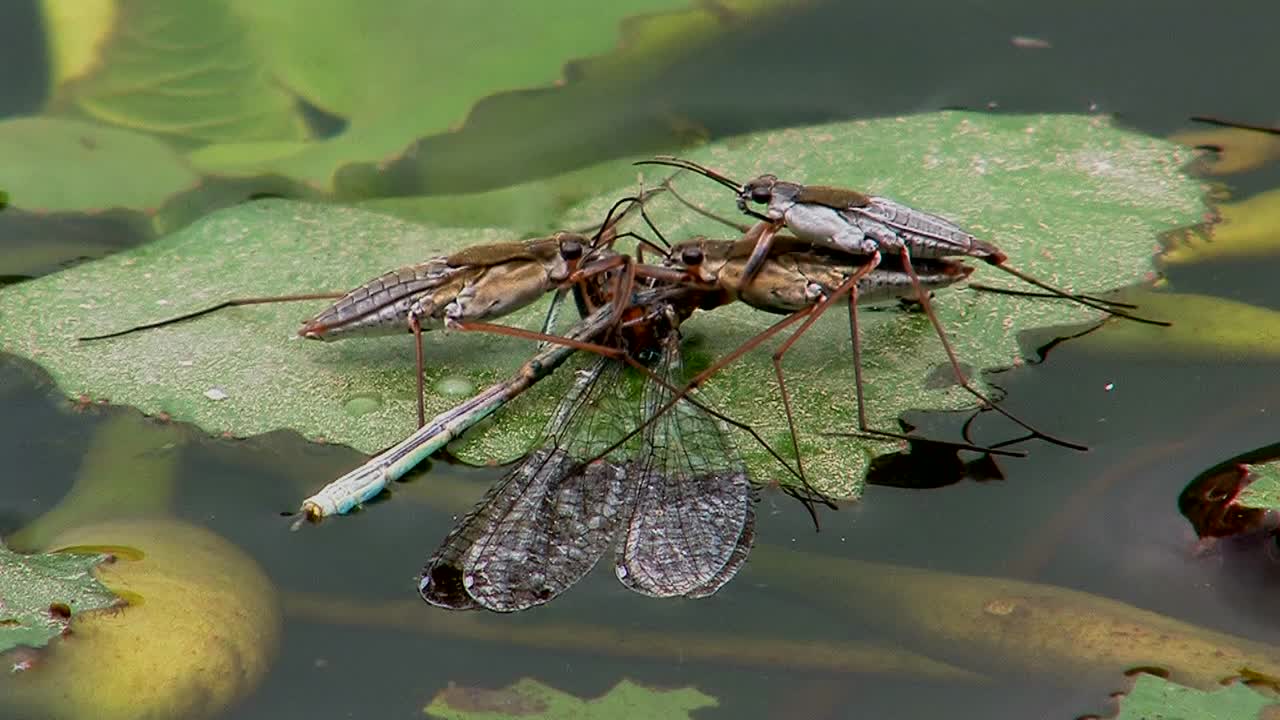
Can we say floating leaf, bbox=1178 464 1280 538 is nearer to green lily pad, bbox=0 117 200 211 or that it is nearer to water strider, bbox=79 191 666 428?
water strider, bbox=79 191 666 428

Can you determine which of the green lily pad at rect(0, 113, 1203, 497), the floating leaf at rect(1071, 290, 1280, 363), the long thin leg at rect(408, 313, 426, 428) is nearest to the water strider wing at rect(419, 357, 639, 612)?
the green lily pad at rect(0, 113, 1203, 497)

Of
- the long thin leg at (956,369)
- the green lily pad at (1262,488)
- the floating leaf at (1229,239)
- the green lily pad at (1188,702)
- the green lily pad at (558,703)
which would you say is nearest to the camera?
the green lily pad at (1188,702)

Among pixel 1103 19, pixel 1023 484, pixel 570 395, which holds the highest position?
pixel 1103 19

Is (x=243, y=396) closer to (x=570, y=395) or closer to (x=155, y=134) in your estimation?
(x=570, y=395)

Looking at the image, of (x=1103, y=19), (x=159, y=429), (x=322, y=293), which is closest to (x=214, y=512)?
(x=159, y=429)

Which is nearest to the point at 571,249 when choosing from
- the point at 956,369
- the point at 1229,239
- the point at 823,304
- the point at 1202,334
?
the point at 823,304

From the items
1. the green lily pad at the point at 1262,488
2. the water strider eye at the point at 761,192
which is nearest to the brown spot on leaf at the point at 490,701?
the water strider eye at the point at 761,192

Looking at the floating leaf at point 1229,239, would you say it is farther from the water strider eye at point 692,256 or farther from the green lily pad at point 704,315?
the water strider eye at point 692,256
